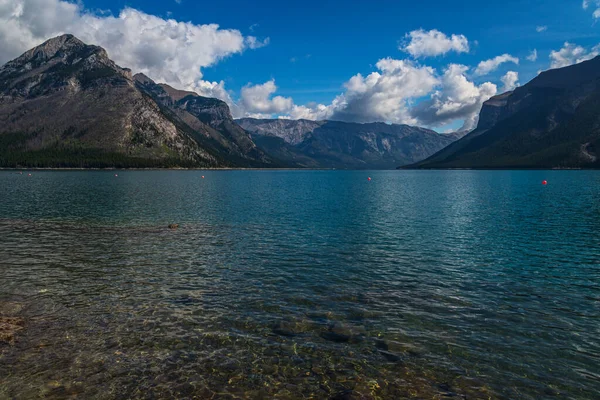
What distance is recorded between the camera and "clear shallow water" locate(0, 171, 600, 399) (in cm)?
1831

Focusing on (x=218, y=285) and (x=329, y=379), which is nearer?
(x=329, y=379)

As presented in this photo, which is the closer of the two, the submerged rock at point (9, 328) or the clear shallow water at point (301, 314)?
the clear shallow water at point (301, 314)

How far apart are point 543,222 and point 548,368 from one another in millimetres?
56850

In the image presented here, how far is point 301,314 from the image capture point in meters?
26.7

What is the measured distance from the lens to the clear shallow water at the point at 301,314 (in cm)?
1831

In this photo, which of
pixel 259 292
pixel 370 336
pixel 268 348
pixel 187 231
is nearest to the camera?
pixel 268 348

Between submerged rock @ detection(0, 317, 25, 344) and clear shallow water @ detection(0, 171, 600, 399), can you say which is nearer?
clear shallow water @ detection(0, 171, 600, 399)

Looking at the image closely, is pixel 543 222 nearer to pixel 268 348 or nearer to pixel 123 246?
pixel 268 348

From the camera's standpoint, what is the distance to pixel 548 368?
1961 cm

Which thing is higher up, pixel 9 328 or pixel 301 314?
pixel 9 328

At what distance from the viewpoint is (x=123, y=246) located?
157 feet

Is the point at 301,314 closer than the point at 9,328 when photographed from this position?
No

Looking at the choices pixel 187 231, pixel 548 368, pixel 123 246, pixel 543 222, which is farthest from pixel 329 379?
pixel 543 222

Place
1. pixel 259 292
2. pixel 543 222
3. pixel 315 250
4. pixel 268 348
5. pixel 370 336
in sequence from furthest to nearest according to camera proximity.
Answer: pixel 543 222 < pixel 315 250 < pixel 259 292 < pixel 370 336 < pixel 268 348
